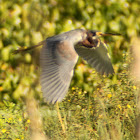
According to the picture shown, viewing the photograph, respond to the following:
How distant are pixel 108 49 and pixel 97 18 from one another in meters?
0.36

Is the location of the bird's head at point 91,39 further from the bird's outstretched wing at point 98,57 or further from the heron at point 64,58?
the bird's outstretched wing at point 98,57

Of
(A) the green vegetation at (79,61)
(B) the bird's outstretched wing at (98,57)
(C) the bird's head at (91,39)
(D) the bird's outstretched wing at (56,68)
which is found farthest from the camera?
(B) the bird's outstretched wing at (98,57)

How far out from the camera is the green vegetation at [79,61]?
10.2 feet

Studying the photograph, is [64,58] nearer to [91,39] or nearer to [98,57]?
[91,39]

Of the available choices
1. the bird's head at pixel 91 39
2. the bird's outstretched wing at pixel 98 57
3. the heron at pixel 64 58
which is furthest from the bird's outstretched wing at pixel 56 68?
the bird's outstretched wing at pixel 98 57

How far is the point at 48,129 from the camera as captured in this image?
A: 294cm

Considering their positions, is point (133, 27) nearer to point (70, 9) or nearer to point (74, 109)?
point (70, 9)

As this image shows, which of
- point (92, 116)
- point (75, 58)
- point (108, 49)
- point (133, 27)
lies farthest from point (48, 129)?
point (133, 27)

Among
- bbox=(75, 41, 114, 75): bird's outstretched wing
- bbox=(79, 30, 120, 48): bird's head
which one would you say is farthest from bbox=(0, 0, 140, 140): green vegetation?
bbox=(79, 30, 120, 48): bird's head

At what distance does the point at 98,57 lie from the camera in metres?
3.61

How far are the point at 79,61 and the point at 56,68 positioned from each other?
45.9 inches

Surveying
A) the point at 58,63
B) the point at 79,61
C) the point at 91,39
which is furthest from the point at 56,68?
the point at 79,61

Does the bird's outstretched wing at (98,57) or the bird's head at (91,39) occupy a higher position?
the bird's head at (91,39)

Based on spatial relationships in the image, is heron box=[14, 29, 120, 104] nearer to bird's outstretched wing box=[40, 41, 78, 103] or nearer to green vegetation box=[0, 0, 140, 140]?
bird's outstretched wing box=[40, 41, 78, 103]
